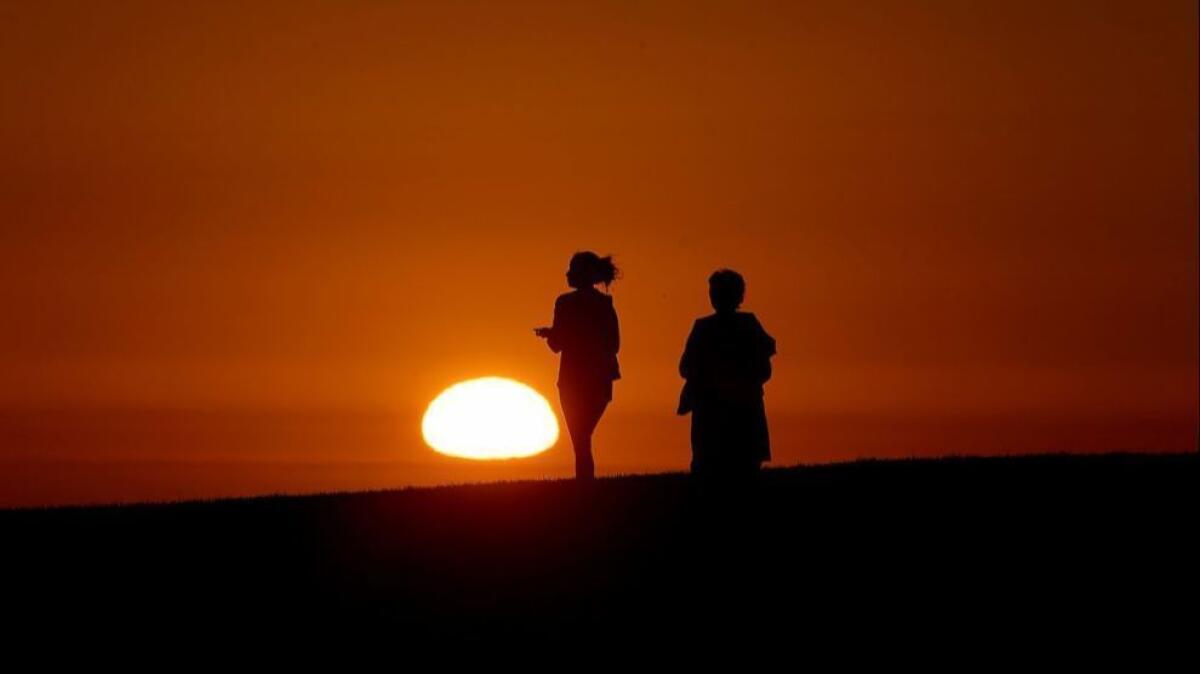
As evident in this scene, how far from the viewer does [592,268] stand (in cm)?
1847

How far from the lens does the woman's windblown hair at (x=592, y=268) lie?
18.4 m

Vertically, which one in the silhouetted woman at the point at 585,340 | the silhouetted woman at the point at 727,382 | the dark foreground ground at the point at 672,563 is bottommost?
the dark foreground ground at the point at 672,563

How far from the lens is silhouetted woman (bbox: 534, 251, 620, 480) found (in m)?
18.5

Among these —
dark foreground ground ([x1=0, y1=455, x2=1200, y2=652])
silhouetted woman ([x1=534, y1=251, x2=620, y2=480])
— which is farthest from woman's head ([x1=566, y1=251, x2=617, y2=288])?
dark foreground ground ([x1=0, y1=455, x2=1200, y2=652])

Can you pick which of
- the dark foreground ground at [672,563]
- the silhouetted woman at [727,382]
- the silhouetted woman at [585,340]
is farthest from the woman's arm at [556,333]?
the silhouetted woman at [727,382]

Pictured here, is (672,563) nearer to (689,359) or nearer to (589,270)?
(689,359)

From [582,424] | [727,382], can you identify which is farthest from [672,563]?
[582,424]

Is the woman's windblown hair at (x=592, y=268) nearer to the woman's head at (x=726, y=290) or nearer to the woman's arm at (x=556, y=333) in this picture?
the woman's arm at (x=556, y=333)

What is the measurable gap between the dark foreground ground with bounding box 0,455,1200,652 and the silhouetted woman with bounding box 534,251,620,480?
86 centimetres

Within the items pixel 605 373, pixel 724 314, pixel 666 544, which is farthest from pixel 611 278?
pixel 666 544

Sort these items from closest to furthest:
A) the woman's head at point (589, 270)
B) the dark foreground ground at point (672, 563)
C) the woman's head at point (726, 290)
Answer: the dark foreground ground at point (672, 563)
the woman's head at point (726, 290)
the woman's head at point (589, 270)

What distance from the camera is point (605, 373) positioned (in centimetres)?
1861

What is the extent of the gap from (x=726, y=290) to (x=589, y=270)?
2823 millimetres

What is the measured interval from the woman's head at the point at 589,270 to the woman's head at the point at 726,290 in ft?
8.70
